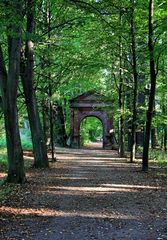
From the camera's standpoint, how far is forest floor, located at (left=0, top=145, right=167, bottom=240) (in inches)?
280

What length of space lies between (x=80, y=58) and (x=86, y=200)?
37.4 ft

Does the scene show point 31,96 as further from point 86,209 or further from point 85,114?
point 85,114

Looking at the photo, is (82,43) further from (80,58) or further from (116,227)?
(116,227)

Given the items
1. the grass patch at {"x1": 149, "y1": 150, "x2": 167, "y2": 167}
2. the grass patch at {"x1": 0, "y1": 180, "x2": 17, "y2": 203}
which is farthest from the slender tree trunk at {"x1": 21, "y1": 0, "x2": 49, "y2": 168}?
the grass patch at {"x1": 149, "y1": 150, "x2": 167, "y2": 167}

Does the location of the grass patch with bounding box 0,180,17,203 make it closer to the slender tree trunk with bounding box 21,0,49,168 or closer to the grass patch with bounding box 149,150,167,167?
the slender tree trunk with bounding box 21,0,49,168

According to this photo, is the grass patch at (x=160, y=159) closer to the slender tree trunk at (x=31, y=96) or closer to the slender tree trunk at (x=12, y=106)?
the slender tree trunk at (x=31, y=96)

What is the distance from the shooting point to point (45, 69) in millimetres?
19391

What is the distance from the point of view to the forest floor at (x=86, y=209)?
280 inches

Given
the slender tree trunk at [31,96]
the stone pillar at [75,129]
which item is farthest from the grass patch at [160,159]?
the stone pillar at [75,129]

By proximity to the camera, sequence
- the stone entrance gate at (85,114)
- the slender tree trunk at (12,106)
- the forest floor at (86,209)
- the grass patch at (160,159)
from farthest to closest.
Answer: the stone entrance gate at (85,114) < the grass patch at (160,159) < the slender tree trunk at (12,106) < the forest floor at (86,209)

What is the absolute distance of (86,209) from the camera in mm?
9180

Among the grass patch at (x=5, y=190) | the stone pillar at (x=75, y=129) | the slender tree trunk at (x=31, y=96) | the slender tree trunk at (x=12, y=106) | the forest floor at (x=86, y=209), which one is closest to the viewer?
the forest floor at (x=86, y=209)

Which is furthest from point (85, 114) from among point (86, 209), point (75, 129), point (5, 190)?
point (86, 209)

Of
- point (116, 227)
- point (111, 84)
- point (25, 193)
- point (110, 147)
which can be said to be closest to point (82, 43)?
point (111, 84)
